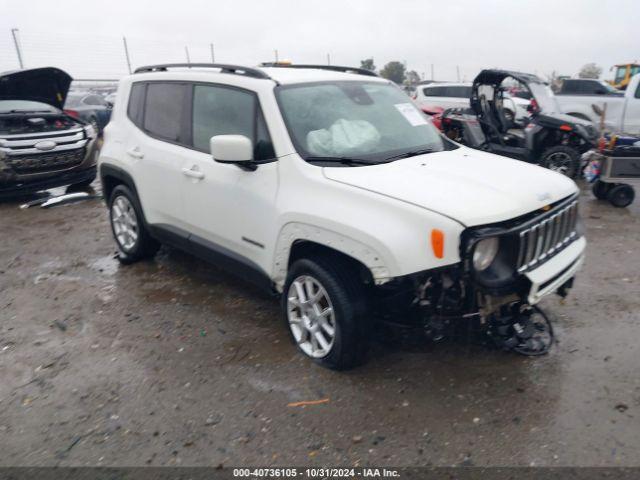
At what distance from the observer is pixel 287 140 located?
3.48 metres

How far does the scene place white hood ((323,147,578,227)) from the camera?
112 inches

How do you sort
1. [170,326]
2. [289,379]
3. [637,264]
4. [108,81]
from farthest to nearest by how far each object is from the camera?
[108,81]
[637,264]
[170,326]
[289,379]

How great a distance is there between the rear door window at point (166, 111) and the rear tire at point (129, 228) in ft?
2.52

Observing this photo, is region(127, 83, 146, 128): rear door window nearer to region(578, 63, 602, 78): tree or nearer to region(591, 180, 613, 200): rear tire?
region(591, 180, 613, 200): rear tire

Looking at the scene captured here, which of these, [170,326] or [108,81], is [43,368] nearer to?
[170,326]

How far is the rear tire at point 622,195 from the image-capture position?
24.4ft

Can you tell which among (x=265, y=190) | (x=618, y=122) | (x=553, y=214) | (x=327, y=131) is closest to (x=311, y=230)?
(x=265, y=190)

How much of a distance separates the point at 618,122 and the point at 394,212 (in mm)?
10389

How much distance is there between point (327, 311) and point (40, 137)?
6.88 meters

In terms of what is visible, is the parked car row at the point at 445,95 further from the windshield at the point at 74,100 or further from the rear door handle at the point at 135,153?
the rear door handle at the point at 135,153

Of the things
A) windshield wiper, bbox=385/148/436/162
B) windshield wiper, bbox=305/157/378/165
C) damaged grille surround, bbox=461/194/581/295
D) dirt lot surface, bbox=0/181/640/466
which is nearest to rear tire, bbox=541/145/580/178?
dirt lot surface, bbox=0/181/640/466

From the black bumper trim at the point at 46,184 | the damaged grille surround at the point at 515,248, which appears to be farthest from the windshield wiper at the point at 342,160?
the black bumper trim at the point at 46,184

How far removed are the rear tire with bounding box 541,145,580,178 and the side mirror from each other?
22.0ft

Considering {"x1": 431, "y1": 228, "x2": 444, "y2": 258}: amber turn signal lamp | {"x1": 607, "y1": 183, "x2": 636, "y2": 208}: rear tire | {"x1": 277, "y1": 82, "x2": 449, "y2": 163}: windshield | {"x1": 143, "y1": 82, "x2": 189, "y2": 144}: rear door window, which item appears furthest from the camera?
{"x1": 607, "y1": 183, "x2": 636, "y2": 208}: rear tire
